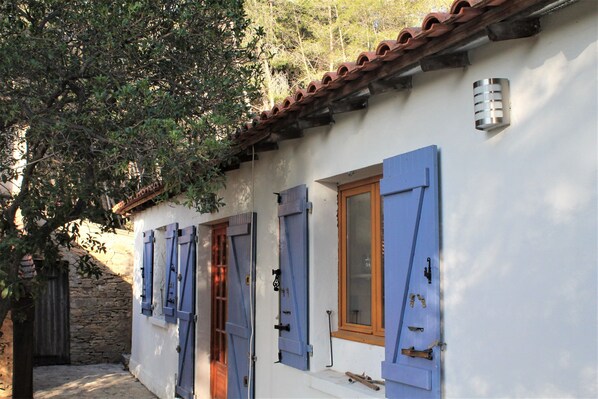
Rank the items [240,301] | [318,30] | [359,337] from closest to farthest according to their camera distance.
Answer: [359,337], [240,301], [318,30]

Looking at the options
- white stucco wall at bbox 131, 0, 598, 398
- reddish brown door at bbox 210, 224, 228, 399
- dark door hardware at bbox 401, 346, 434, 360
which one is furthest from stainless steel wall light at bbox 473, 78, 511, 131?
reddish brown door at bbox 210, 224, 228, 399

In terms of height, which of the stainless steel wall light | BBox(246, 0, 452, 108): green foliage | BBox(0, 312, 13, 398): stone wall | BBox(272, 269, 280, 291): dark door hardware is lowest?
BBox(0, 312, 13, 398): stone wall

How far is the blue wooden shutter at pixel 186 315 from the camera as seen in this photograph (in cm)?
843

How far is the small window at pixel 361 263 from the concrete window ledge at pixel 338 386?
29cm

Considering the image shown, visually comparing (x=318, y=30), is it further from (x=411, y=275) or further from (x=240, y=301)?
(x=411, y=275)

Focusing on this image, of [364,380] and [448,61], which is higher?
[448,61]

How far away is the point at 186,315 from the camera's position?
8547mm

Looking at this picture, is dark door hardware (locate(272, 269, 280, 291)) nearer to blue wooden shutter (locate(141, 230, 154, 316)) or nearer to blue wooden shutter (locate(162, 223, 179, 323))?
blue wooden shutter (locate(162, 223, 179, 323))

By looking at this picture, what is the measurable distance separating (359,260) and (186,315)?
3998 millimetres

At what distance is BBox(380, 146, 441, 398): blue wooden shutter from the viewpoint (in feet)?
12.7

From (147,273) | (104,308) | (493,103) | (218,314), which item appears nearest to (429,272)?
(493,103)

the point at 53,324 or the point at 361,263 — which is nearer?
the point at 361,263

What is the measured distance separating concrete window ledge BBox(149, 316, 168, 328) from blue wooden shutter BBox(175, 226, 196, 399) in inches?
43.0

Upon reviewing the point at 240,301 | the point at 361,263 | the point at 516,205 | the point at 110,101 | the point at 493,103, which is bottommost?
the point at 240,301
